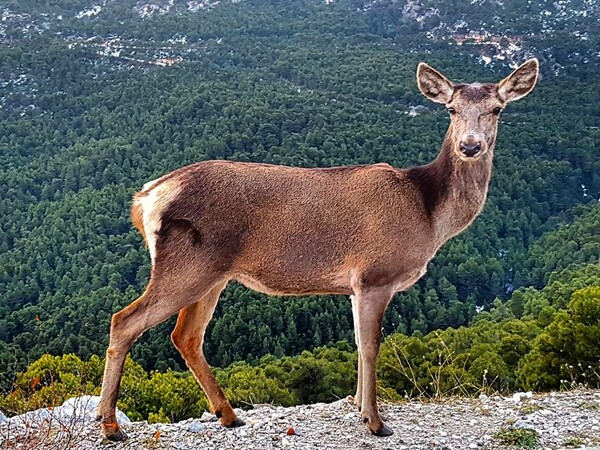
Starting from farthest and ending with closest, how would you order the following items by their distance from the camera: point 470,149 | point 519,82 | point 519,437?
point 519,82
point 470,149
point 519,437

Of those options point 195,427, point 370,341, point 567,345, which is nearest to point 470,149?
point 370,341

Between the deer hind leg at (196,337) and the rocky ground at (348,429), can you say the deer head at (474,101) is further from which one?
the deer hind leg at (196,337)

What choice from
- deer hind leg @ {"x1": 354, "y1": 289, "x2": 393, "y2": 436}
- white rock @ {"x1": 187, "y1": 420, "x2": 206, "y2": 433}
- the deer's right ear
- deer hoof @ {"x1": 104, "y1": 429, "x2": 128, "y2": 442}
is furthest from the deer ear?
deer hoof @ {"x1": 104, "y1": 429, "x2": 128, "y2": 442}

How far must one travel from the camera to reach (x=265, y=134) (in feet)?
305

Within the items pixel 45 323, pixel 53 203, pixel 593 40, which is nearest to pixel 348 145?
pixel 53 203

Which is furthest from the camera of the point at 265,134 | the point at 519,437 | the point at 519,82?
the point at 265,134

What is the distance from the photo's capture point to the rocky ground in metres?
6.22

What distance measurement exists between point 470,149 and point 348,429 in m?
2.93

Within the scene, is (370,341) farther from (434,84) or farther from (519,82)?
(519,82)

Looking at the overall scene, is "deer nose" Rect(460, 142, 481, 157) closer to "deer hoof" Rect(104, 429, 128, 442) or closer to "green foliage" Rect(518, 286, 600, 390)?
"deer hoof" Rect(104, 429, 128, 442)

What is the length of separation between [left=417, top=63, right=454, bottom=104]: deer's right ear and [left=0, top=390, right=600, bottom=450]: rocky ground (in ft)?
10.7

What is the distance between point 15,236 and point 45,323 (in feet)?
86.7

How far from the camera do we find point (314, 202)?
22.2 ft

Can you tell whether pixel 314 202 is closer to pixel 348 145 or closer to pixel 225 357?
pixel 225 357
